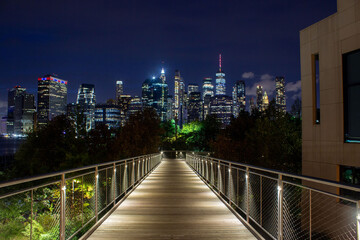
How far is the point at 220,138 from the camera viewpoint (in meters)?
28.1

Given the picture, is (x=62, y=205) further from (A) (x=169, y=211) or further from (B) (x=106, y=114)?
(B) (x=106, y=114)

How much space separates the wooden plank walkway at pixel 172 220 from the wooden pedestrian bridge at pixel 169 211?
0.05 ft

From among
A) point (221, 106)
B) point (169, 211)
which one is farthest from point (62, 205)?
point (221, 106)

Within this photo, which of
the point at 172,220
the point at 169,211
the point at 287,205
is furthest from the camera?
the point at 169,211

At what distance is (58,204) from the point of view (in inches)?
165

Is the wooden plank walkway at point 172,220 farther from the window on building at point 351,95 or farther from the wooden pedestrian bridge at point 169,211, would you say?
the window on building at point 351,95

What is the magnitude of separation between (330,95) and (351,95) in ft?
3.17

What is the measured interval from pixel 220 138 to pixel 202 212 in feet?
71.4

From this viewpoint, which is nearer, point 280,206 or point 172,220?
point 280,206

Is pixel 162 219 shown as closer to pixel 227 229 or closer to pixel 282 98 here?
pixel 227 229

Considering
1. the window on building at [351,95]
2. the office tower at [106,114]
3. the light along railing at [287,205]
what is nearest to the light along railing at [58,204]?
the light along railing at [287,205]

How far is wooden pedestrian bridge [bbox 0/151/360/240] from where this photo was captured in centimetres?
383

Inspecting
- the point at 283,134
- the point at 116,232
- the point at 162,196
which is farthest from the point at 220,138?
the point at 116,232

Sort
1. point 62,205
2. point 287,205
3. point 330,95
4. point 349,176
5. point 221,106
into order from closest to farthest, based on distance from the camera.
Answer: point 62,205
point 287,205
point 349,176
point 330,95
point 221,106
